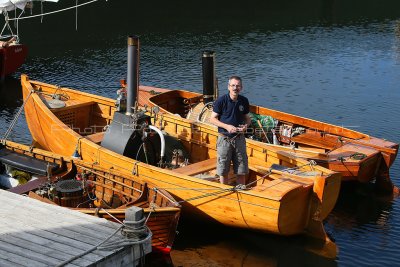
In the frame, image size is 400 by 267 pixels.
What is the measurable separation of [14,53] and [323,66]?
1450cm

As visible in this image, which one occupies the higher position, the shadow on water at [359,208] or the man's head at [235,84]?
the man's head at [235,84]

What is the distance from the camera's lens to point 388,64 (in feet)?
104

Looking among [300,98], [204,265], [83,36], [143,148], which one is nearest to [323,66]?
[300,98]

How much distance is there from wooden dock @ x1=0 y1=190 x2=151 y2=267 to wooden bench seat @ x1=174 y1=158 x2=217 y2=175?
3138mm

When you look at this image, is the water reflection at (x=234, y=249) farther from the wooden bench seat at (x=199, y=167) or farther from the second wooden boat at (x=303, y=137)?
the second wooden boat at (x=303, y=137)

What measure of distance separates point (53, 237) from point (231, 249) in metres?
4.22

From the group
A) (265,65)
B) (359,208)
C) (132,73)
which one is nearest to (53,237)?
(132,73)

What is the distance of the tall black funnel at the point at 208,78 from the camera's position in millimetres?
18859

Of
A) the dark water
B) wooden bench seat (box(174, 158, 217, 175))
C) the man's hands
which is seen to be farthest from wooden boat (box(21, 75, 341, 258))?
the man's hands

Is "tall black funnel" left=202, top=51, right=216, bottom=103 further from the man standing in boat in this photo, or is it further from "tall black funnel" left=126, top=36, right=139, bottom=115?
the man standing in boat

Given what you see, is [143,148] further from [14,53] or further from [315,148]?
[14,53]

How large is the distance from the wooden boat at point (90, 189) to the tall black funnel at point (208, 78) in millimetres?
5736

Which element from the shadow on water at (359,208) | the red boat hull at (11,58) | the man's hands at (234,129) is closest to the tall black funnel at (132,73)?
the man's hands at (234,129)

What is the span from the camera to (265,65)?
31.1 metres
